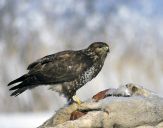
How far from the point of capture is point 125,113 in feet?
23.7

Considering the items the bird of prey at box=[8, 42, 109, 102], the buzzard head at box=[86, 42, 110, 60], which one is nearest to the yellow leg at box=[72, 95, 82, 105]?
the bird of prey at box=[8, 42, 109, 102]

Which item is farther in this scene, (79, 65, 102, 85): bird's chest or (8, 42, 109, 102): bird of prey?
(79, 65, 102, 85): bird's chest

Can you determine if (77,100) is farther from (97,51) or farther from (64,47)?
(64,47)

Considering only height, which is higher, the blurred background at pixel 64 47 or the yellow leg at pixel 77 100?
the blurred background at pixel 64 47

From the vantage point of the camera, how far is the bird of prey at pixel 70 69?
31.6 feet

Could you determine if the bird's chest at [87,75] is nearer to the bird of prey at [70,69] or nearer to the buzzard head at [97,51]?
the bird of prey at [70,69]

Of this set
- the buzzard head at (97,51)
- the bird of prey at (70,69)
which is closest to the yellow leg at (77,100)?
the bird of prey at (70,69)

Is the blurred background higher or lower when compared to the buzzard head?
higher

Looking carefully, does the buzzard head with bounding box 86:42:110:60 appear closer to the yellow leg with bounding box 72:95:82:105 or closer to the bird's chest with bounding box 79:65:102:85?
the bird's chest with bounding box 79:65:102:85

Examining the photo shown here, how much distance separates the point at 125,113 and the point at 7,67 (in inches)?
1287

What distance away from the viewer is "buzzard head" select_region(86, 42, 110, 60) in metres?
9.56

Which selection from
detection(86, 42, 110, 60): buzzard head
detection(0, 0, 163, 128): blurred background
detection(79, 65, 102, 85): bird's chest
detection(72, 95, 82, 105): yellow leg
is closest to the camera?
detection(72, 95, 82, 105): yellow leg

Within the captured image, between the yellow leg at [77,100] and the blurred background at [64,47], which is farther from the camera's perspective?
the blurred background at [64,47]

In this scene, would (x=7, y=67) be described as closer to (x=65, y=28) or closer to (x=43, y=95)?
(x=43, y=95)
